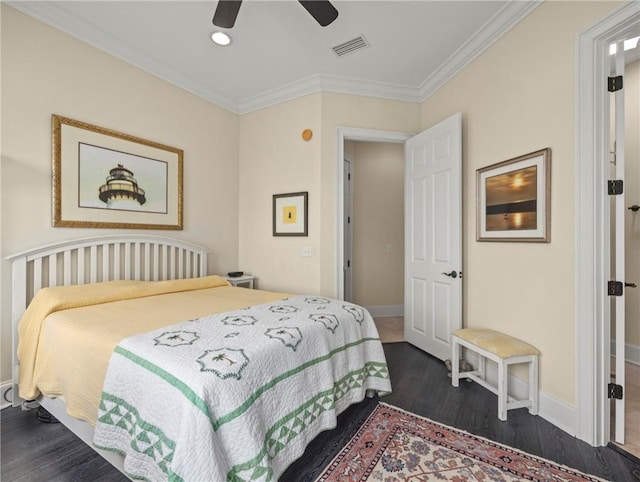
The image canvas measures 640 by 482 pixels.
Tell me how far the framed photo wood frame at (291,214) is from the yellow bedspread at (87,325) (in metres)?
1.06

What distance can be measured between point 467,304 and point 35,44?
13.1ft

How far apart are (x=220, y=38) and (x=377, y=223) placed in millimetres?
3131

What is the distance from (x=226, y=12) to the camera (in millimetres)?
1822

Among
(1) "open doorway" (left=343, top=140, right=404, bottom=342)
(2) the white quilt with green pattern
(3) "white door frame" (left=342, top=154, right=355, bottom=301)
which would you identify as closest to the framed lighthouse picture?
(2) the white quilt with green pattern

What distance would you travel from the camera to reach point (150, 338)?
1400 mm

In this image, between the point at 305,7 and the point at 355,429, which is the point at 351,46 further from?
the point at 355,429

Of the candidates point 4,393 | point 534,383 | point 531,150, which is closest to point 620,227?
point 531,150

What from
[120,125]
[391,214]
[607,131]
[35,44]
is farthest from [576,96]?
[35,44]

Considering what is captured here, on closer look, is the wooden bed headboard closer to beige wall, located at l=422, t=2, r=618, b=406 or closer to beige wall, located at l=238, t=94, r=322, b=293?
beige wall, located at l=238, t=94, r=322, b=293

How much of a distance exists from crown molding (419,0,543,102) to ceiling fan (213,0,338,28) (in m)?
1.37

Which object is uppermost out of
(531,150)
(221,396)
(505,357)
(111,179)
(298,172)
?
(298,172)

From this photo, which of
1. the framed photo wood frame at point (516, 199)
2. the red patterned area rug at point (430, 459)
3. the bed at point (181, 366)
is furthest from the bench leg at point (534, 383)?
the bed at point (181, 366)

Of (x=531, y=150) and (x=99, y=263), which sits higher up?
(x=531, y=150)

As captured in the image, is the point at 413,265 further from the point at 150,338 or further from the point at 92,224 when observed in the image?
the point at 92,224
